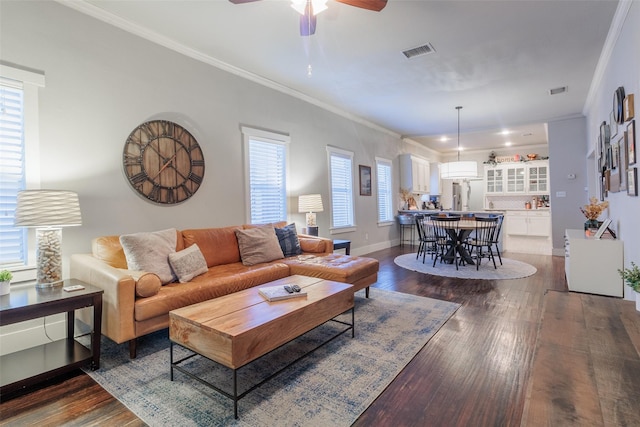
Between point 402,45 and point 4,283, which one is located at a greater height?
point 402,45

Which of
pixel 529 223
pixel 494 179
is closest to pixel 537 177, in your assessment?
pixel 494 179

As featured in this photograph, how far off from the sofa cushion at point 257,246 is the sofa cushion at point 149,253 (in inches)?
35.2

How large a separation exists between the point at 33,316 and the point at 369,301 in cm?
289

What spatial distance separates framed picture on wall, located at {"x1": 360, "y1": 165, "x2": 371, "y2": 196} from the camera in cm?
677

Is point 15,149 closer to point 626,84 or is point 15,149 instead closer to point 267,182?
point 267,182

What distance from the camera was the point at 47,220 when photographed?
2213 mm

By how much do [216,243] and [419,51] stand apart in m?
3.28

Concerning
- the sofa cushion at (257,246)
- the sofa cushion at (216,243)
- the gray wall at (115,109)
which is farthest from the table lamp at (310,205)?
the sofa cushion at (216,243)

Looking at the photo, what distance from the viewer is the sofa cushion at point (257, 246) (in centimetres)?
365

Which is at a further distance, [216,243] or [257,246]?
[257,246]

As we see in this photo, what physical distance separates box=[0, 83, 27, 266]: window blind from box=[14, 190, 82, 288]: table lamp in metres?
0.41

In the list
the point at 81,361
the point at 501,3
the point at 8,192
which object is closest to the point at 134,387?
the point at 81,361

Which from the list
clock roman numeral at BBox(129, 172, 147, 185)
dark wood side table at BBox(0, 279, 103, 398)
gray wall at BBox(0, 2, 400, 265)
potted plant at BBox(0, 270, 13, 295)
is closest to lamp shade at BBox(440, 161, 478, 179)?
gray wall at BBox(0, 2, 400, 265)

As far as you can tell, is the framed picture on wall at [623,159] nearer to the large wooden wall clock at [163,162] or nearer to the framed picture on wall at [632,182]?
the framed picture on wall at [632,182]
